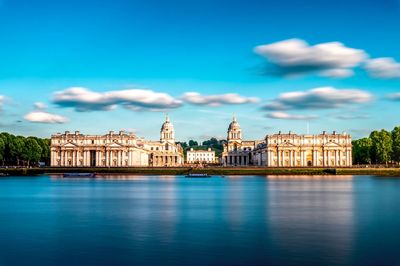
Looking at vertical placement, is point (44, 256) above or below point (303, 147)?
below

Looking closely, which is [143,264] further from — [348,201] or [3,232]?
[348,201]

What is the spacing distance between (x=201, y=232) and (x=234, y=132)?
492ft

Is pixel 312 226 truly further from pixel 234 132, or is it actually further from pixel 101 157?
pixel 234 132

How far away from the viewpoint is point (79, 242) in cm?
2586

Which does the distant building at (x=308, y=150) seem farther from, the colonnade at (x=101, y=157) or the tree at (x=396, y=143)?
the colonnade at (x=101, y=157)

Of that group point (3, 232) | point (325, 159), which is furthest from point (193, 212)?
point (325, 159)

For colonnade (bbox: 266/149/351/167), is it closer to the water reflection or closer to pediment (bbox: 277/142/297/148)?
pediment (bbox: 277/142/297/148)

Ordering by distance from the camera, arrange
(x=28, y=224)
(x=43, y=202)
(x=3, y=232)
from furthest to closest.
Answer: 1. (x=43, y=202)
2. (x=28, y=224)
3. (x=3, y=232)

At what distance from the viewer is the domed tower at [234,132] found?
17775 centimetres

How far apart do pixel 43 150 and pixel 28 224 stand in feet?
368

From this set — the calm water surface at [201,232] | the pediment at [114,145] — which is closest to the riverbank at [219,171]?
the pediment at [114,145]

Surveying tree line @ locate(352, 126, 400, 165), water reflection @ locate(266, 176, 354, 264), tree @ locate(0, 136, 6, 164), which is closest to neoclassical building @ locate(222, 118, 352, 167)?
tree line @ locate(352, 126, 400, 165)

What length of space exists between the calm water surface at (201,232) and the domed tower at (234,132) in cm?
13063

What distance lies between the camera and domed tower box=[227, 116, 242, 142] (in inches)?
6998
